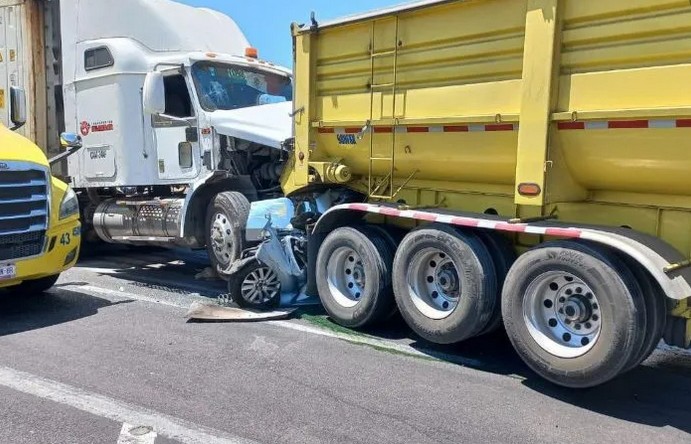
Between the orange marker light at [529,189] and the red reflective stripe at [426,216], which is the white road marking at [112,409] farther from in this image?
the orange marker light at [529,189]

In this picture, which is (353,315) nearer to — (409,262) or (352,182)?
(409,262)

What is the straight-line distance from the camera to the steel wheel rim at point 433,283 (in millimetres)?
5180

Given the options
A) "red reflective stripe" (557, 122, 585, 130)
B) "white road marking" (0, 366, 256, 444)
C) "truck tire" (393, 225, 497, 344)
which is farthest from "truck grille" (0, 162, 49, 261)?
"red reflective stripe" (557, 122, 585, 130)

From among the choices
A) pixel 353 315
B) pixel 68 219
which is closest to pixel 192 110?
pixel 68 219

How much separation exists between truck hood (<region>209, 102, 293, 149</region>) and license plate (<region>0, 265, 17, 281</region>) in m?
2.84

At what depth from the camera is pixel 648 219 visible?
4.51m

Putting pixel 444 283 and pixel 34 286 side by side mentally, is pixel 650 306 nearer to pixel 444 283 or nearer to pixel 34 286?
pixel 444 283

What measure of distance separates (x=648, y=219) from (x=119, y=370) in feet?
13.1

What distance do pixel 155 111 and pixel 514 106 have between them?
4768 millimetres

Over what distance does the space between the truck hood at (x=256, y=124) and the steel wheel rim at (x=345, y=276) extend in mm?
1852

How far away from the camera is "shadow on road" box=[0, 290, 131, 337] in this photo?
6082 millimetres

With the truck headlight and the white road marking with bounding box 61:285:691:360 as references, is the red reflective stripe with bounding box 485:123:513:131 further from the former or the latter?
the truck headlight

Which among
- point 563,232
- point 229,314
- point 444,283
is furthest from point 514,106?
point 229,314

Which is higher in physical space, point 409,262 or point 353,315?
point 409,262
